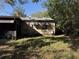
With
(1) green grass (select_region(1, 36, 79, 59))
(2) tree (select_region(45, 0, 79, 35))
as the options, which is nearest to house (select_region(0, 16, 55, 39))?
(2) tree (select_region(45, 0, 79, 35))

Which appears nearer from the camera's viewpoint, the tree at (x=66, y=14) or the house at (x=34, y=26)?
the tree at (x=66, y=14)

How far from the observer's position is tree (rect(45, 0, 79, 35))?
25.2 metres

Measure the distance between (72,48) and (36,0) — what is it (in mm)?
5280

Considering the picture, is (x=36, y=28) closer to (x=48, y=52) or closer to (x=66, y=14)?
(x=66, y=14)

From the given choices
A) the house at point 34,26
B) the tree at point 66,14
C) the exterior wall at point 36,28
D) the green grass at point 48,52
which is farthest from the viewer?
the exterior wall at point 36,28

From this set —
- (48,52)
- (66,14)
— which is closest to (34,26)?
(66,14)

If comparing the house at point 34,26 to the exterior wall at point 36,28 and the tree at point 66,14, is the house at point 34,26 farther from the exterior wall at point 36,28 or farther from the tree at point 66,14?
the tree at point 66,14

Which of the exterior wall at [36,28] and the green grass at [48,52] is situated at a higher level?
the green grass at [48,52]

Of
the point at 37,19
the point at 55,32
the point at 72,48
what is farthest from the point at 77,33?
the point at 72,48

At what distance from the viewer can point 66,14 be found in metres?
28.6

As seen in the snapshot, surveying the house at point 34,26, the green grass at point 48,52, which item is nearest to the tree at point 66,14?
the house at point 34,26

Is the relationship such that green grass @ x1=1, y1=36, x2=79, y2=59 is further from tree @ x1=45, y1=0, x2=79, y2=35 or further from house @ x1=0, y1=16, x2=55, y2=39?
house @ x1=0, y1=16, x2=55, y2=39

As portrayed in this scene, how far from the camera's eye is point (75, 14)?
26.9m

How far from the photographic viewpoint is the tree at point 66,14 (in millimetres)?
25173
